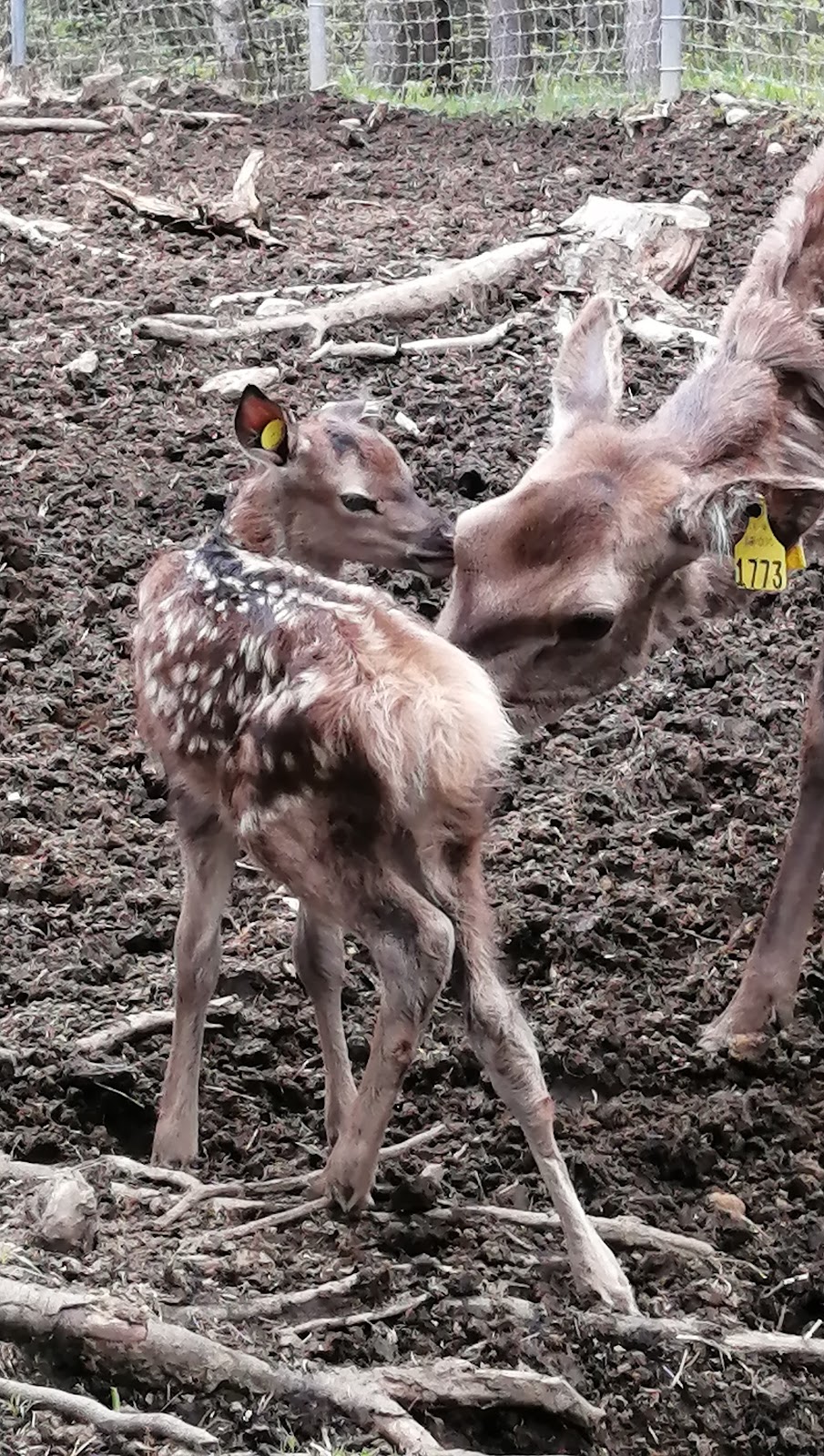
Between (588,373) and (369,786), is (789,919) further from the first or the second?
(369,786)

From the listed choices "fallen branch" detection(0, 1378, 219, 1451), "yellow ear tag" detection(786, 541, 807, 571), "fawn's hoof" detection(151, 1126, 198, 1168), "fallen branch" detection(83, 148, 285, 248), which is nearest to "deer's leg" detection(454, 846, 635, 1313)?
"fawn's hoof" detection(151, 1126, 198, 1168)

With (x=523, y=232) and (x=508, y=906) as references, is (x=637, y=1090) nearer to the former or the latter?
(x=508, y=906)

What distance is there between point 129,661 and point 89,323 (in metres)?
2.84

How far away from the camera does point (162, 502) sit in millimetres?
7137

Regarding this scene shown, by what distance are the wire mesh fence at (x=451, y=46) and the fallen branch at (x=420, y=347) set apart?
201 inches

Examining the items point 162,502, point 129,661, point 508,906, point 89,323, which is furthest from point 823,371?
point 89,323

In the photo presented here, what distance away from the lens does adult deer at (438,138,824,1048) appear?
14.5ft

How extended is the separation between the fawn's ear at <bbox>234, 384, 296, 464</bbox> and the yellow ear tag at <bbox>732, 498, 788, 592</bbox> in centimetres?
116

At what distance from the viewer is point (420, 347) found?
8289 millimetres

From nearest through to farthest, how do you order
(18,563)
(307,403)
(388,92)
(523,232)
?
(18,563) < (307,403) < (523,232) < (388,92)

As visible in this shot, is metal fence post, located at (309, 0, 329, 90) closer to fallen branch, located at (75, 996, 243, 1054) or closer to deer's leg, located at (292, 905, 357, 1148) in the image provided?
fallen branch, located at (75, 996, 243, 1054)

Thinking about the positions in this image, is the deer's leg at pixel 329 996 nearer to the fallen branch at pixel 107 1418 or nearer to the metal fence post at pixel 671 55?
the fallen branch at pixel 107 1418

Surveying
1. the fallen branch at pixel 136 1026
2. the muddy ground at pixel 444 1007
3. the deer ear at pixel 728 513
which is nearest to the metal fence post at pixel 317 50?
the muddy ground at pixel 444 1007

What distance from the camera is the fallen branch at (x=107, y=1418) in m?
3.00
